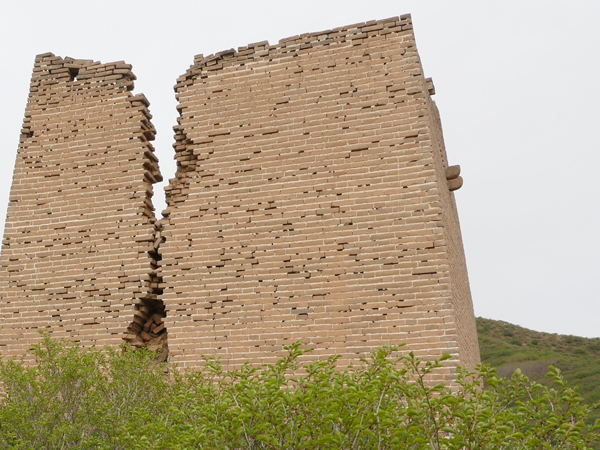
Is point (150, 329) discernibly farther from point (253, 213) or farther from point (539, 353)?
point (539, 353)

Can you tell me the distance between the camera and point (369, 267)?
222 inches

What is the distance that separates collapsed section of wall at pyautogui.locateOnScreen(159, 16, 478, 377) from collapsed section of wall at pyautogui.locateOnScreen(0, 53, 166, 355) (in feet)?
1.52

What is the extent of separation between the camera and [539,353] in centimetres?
2216

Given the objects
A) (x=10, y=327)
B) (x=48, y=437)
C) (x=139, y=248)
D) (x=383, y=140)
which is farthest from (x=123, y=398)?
(x=383, y=140)

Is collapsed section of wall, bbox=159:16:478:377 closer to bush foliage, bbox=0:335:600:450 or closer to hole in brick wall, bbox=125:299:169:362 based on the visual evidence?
hole in brick wall, bbox=125:299:169:362

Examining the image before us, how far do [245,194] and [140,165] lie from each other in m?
1.41

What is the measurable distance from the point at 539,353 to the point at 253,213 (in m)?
19.7

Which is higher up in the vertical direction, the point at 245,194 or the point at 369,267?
the point at 245,194

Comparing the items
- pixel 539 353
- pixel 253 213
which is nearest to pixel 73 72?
pixel 253 213

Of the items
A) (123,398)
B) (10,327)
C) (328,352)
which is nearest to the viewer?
(123,398)

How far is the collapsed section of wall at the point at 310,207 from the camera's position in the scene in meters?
5.53

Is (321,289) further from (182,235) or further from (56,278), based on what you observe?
(56,278)

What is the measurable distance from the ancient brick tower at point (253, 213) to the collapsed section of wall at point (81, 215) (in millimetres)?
18

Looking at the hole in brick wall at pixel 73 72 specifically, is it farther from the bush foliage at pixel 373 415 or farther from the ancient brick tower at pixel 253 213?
the bush foliage at pixel 373 415
